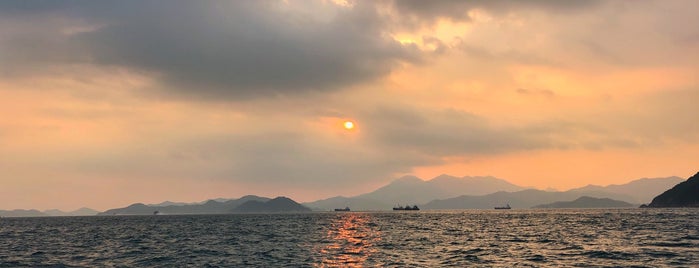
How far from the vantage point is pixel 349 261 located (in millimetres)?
56219

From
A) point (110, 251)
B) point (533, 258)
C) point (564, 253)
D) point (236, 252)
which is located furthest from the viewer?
point (110, 251)

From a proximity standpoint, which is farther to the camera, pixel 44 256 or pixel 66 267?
pixel 44 256

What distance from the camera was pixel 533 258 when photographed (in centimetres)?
5612

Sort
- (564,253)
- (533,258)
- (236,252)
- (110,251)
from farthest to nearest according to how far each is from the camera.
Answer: (110,251) < (236,252) < (564,253) < (533,258)

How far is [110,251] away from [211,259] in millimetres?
24506

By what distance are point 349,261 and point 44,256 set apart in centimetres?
4382

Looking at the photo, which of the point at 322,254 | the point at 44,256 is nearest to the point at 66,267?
the point at 44,256

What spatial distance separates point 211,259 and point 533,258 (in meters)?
37.9

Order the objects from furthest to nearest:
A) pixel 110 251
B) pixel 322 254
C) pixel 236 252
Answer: pixel 110 251 → pixel 236 252 → pixel 322 254

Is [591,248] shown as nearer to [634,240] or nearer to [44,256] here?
[634,240]

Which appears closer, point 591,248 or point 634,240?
point 591,248

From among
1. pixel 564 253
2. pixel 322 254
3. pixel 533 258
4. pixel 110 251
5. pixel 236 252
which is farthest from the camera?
pixel 110 251

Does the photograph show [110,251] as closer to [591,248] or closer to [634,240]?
[591,248]

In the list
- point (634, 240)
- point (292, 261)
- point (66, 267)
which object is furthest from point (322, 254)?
point (634, 240)
